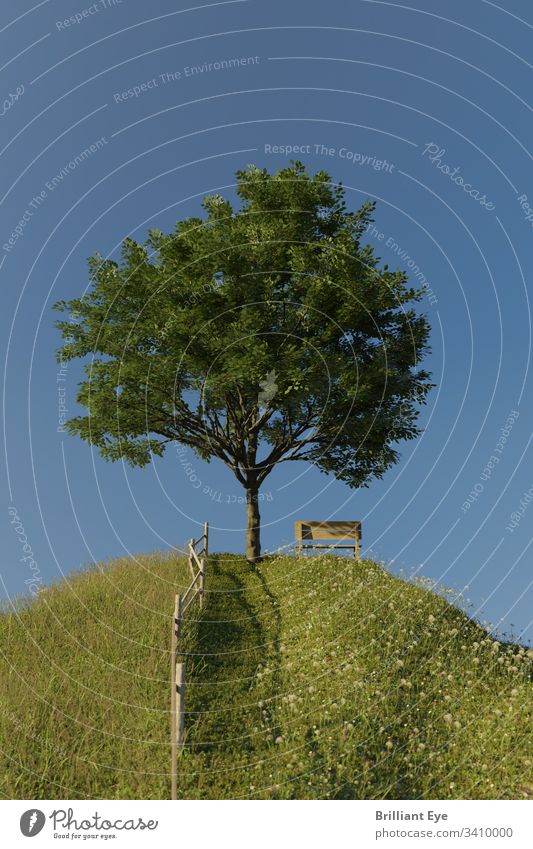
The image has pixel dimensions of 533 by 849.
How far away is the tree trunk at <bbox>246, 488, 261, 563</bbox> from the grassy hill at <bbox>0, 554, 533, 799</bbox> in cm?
468

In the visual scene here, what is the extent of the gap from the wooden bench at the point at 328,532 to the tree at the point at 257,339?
5.74 feet

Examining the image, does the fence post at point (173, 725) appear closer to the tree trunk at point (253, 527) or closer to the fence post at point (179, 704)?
the fence post at point (179, 704)

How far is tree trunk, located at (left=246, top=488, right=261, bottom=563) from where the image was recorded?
25.0m

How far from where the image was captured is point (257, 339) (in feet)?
72.3

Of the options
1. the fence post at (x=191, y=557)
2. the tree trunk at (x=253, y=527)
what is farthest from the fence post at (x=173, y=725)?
the tree trunk at (x=253, y=527)

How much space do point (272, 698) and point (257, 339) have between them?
12.4 meters

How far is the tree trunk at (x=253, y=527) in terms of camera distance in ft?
81.9

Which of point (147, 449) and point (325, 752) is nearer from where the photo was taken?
point (325, 752)

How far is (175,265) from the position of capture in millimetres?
24031
